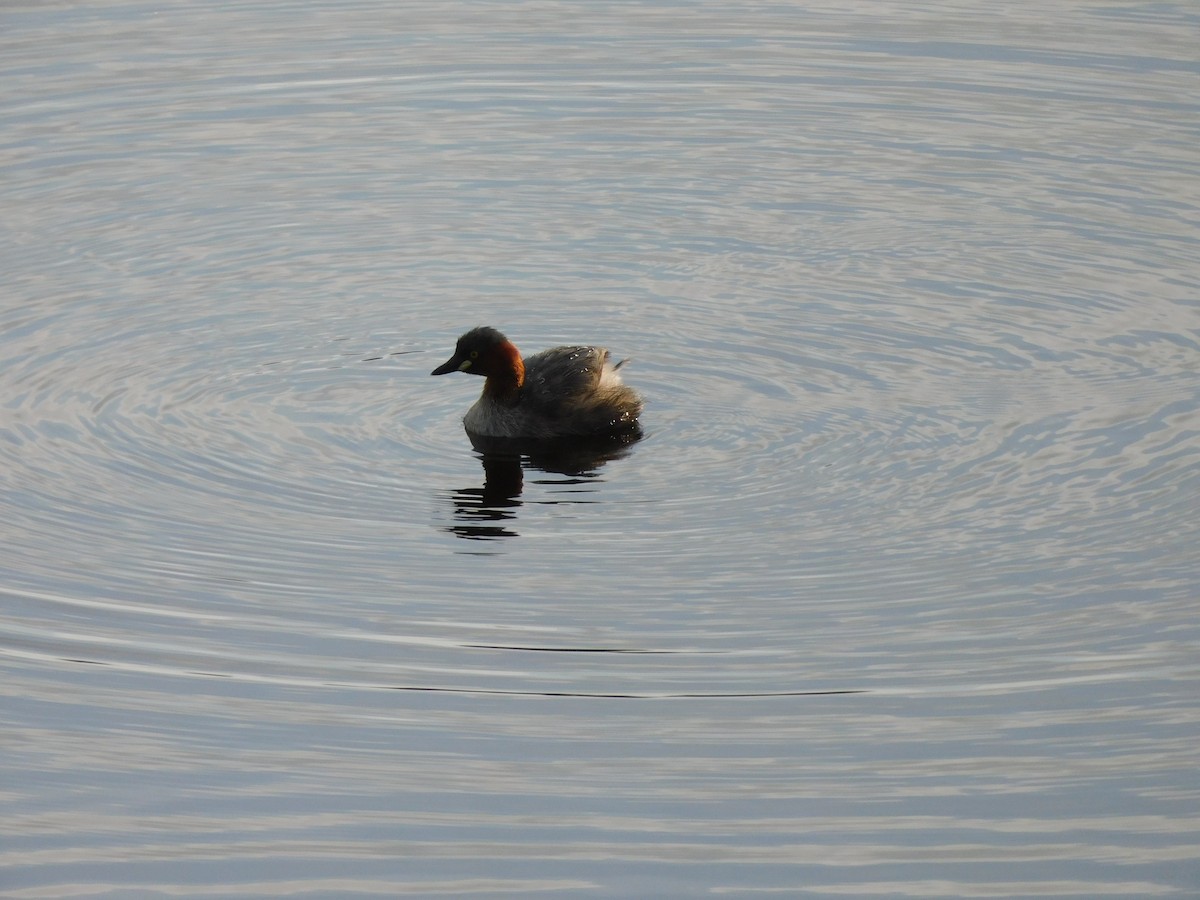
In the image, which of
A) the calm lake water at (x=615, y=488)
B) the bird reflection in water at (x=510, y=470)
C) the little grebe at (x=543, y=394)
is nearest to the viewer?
→ the calm lake water at (x=615, y=488)

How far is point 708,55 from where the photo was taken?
17.6 metres

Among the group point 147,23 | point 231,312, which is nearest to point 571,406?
point 231,312

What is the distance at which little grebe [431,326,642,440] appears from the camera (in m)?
10.1

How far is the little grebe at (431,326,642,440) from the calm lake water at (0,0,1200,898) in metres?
0.22

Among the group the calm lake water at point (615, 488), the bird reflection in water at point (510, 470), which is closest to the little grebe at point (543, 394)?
the bird reflection in water at point (510, 470)

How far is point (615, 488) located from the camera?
29.9ft

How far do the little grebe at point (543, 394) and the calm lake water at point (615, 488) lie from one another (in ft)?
0.74

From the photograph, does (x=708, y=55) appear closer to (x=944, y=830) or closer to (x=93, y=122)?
(x=93, y=122)

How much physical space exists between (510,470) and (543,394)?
28.0 inches

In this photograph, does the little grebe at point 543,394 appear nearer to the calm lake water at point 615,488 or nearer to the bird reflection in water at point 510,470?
the bird reflection in water at point 510,470

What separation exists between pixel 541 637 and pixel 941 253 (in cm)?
587

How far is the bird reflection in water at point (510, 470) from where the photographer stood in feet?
28.5

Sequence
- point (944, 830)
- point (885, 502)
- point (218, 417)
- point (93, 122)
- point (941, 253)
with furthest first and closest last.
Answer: point (93, 122)
point (941, 253)
point (218, 417)
point (885, 502)
point (944, 830)

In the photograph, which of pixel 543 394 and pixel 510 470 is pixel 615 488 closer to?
pixel 510 470
